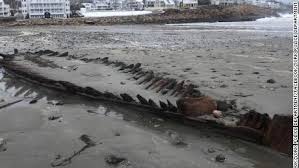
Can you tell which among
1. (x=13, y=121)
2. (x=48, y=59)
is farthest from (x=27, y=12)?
(x=13, y=121)

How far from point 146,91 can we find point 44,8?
134 metres

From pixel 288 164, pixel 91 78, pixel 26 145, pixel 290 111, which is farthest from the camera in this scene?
pixel 91 78

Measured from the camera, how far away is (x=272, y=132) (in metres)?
6.40

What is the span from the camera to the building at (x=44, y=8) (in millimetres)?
135625

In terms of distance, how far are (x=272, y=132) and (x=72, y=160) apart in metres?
3.03

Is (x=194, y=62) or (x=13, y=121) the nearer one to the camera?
(x=13, y=121)

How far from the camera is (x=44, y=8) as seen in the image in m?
138

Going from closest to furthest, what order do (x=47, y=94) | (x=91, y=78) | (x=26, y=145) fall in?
1. (x=26, y=145)
2. (x=47, y=94)
3. (x=91, y=78)

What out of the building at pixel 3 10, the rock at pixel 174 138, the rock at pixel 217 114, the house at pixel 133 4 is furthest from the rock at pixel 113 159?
the house at pixel 133 4

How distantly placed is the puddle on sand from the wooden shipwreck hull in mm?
154

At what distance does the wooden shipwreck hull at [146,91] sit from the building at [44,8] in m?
122

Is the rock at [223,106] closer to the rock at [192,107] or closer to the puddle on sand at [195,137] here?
the rock at [192,107]

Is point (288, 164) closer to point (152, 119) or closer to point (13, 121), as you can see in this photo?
point (152, 119)

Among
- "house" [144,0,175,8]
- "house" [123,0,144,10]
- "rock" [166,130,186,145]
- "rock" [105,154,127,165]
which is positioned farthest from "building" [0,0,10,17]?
"rock" [105,154,127,165]
